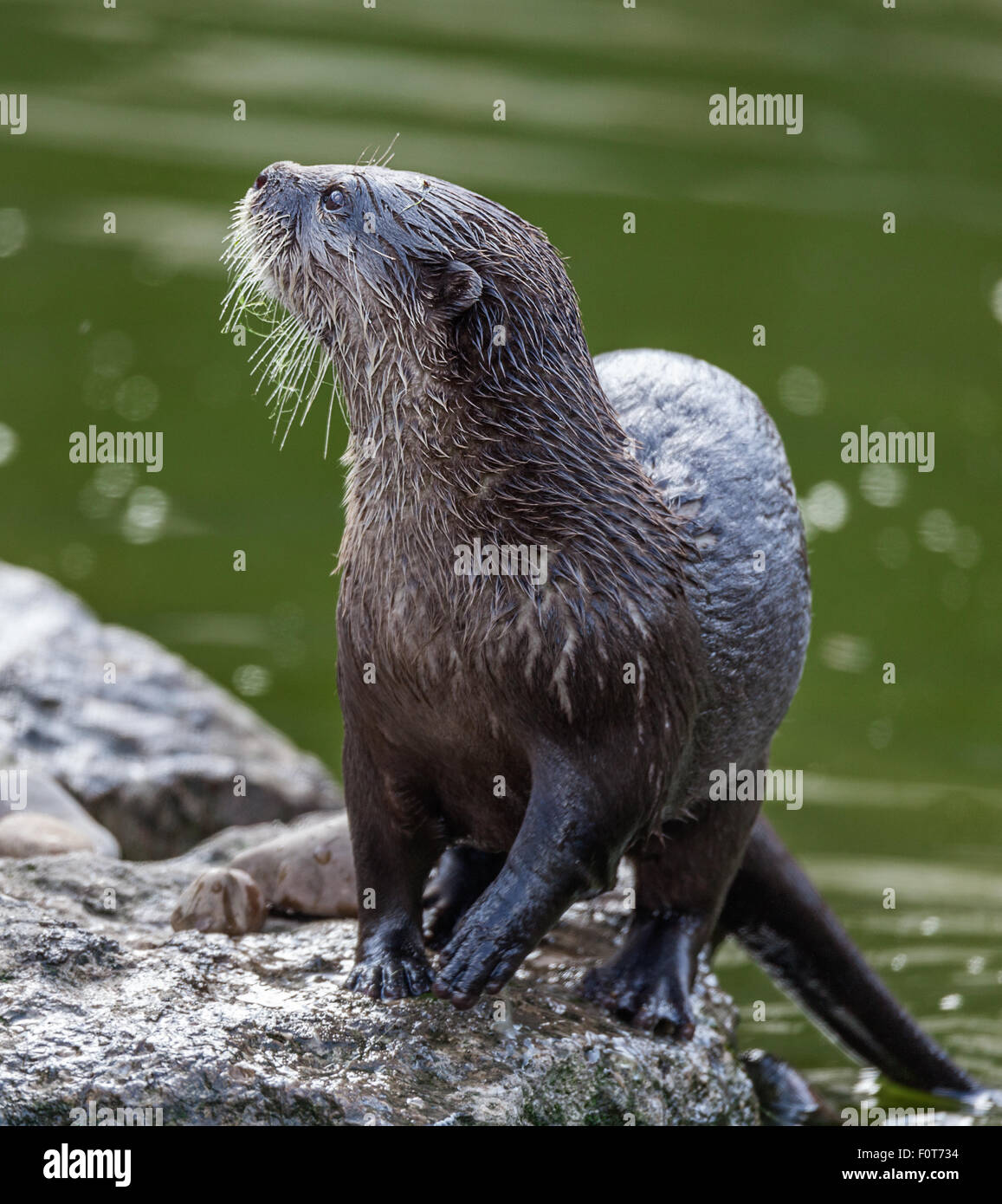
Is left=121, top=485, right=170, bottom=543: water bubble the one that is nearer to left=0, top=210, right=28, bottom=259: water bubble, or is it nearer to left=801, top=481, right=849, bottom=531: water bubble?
left=0, top=210, right=28, bottom=259: water bubble

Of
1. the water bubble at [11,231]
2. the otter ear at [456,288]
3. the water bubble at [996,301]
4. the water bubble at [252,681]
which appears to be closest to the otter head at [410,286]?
the otter ear at [456,288]

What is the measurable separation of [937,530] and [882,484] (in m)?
0.50

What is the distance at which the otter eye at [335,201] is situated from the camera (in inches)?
132

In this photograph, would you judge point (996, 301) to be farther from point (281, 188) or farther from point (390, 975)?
point (390, 975)

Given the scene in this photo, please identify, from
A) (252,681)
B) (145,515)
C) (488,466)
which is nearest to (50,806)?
(488,466)

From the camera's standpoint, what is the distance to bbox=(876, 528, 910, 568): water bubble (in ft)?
27.5

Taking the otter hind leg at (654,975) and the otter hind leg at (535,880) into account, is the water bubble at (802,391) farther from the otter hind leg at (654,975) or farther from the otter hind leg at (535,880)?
the otter hind leg at (535,880)

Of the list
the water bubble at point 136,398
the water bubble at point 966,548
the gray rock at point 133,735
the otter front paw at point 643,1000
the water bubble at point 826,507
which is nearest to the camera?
the otter front paw at point 643,1000

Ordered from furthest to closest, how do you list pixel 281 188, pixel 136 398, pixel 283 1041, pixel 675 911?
pixel 136 398 → pixel 675 911 → pixel 281 188 → pixel 283 1041

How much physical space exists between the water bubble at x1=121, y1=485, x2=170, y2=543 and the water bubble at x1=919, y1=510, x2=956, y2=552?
3.59 metres

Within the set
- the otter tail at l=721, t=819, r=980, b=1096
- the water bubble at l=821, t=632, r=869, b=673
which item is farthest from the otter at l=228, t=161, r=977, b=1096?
the water bubble at l=821, t=632, r=869, b=673

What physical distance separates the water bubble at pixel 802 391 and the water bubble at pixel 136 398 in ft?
10.2

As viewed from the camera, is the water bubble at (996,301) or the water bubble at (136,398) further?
the water bubble at (996,301)

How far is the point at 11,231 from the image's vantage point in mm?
9469
